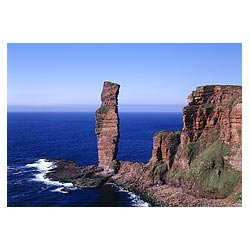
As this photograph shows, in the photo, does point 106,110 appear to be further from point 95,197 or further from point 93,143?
point 93,143

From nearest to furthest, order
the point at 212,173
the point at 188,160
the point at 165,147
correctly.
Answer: the point at 212,173 → the point at 188,160 → the point at 165,147

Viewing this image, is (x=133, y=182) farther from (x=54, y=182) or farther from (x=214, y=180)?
(x=214, y=180)

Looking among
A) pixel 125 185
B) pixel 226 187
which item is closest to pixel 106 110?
pixel 125 185

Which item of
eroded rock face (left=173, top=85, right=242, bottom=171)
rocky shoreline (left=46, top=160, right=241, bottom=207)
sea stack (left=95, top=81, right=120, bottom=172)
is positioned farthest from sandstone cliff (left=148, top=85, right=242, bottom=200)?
sea stack (left=95, top=81, right=120, bottom=172)

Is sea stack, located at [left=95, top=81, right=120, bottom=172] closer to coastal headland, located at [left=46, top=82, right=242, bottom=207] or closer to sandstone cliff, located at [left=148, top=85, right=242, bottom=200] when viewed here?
coastal headland, located at [left=46, top=82, right=242, bottom=207]

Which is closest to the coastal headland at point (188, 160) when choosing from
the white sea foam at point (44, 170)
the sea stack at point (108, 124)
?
the sea stack at point (108, 124)

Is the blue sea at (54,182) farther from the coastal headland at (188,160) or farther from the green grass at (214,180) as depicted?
the green grass at (214,180)

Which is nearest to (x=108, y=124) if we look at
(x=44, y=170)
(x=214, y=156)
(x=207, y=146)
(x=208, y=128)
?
(x=44, y=170)
